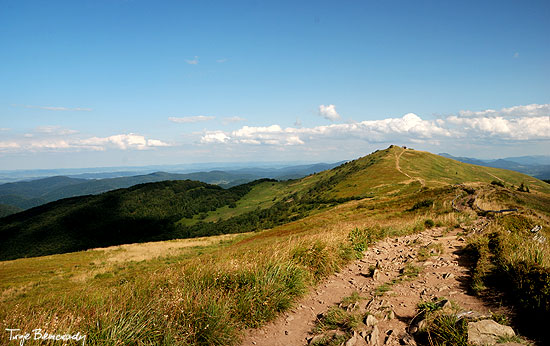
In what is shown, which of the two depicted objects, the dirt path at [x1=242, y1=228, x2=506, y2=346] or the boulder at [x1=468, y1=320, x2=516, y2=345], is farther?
the dirt path at [x1=242, y1=228, x2=506, y2=346]

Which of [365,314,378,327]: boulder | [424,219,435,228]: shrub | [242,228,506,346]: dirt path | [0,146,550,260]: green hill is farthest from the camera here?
[0,146,550,260]: green hill

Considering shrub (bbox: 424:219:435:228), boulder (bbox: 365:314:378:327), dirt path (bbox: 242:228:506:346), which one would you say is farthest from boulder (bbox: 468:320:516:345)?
shrub (bbox: 424:219:435:228)

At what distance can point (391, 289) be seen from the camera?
6.78m

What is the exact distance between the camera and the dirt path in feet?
17.3

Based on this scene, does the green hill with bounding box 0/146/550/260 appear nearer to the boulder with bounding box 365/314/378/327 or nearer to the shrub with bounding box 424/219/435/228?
the shrub with bounding box 424/219/435/228

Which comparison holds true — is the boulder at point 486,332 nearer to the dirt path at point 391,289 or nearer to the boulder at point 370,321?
the dirt path at point 391,289

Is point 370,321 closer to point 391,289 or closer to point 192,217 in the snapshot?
point 391,289

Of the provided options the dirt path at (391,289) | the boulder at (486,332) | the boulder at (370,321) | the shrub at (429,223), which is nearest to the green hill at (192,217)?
the shrub at (429,223)

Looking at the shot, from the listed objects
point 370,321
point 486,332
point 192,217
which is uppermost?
point 486,332

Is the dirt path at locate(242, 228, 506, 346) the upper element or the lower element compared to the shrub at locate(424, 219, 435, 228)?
upper

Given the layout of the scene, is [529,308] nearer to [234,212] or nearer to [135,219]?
[234,212]

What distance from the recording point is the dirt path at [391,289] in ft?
17.3

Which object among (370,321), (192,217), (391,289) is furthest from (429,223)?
(192,217)

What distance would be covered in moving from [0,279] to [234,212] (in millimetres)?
137095
